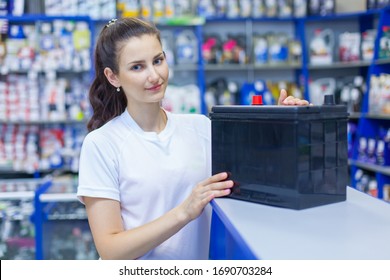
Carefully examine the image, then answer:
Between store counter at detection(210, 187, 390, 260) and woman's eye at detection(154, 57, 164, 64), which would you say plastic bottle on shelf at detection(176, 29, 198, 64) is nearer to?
woman's eye at detection(154, 57, 164, 64)

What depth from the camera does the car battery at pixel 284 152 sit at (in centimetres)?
134

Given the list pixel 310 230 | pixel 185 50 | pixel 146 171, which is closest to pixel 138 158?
pixel 146 171

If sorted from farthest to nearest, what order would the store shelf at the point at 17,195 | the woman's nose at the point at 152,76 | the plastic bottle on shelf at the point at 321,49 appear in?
the plastic bottle on shelf at the point at 321,49
the store shelf at the point at 17,195
the woman's nose at the point at 152,76

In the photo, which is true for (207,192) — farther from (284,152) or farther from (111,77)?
(111,77)

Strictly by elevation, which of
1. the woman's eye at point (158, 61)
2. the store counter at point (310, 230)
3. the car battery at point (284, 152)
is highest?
the woman's eye at point (158, 61)

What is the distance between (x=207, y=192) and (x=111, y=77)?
628 millimetres

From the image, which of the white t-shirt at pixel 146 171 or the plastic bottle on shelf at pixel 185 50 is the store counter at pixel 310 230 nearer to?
the white t-shirt at pixel 146 171

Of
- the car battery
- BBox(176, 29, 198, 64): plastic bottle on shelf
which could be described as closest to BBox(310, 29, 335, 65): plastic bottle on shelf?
BBox(176, 29, 198, 64): plastic bottle on shelf

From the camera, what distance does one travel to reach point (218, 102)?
536cm

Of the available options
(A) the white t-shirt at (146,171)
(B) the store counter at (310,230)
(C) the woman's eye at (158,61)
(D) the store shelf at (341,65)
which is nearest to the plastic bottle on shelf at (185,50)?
(D) the store shelf at (341,65)

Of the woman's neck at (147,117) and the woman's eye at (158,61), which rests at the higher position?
the woman's eye at (158,61)

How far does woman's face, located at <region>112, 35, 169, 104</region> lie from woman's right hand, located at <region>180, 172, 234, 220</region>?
0.38m

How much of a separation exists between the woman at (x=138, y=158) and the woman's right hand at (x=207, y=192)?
9cm
